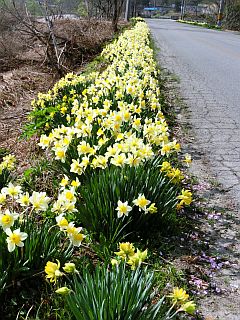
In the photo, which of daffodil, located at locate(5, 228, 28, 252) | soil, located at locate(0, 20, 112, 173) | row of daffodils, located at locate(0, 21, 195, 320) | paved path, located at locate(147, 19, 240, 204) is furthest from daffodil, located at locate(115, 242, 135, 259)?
soil, located at locate(0, 20, 112, 173)

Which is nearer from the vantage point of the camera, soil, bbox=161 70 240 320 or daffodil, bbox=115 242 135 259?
daffodil, bbox=115 242 135 259

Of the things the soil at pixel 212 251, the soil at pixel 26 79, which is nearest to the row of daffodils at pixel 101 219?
the soil at pixel 212 251

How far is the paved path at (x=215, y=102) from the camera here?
439cm

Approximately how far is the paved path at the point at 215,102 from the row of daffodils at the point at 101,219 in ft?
2.23

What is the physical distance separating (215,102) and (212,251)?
16.0ft

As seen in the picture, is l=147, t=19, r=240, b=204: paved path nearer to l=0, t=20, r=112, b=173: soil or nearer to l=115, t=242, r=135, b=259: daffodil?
l=115, t=242, r=135, b=259: daffodil

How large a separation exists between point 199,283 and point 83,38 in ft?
42.5

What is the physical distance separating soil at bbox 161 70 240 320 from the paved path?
203 mm

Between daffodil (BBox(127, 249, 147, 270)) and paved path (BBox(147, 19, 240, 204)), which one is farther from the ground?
daffodil (BBox(127, 249, 147, 270))

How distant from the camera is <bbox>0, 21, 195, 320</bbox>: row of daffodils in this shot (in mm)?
1841

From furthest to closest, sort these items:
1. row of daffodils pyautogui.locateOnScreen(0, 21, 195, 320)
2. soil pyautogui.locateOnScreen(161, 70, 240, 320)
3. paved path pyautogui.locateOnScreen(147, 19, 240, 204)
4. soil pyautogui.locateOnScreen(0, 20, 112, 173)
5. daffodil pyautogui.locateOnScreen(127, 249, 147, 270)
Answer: soil pyautogui.locateOnScreen(0, 20, 112, 173), paved path pyautogui.locateOnScreen(147, 19, 240, 204), soil pyautogui.locateOnScreen(161, 70, 240, 320), daffodil pyautogui.locateOnScreen(127, 249, 147, 270), row of daffodils pyautogui.locateOnScreen(0, 21, 195, 320)

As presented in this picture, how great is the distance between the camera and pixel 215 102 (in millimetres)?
7266

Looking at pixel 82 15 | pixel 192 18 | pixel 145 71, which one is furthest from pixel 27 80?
pixel 192 18

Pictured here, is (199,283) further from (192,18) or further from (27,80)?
(192,18)
